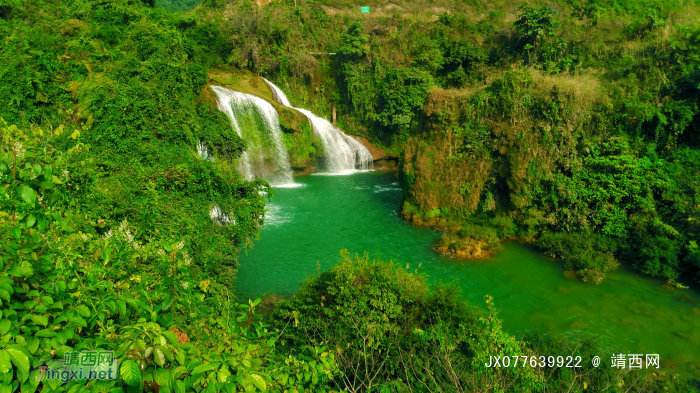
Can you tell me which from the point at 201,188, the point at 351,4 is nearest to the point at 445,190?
the point at 201,188

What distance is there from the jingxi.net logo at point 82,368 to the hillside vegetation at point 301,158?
48mm

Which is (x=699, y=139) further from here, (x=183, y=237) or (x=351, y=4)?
(x=351, y=4)

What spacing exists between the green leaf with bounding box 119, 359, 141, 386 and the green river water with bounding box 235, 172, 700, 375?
7.99 metres

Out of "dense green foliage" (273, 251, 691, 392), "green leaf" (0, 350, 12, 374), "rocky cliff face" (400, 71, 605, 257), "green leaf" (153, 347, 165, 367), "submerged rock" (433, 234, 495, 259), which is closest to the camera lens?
"green leaf" (0, 350, 12, 374)

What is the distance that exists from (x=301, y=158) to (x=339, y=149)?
2.77 metres

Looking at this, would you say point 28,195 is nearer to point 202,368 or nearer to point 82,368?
point 82,368

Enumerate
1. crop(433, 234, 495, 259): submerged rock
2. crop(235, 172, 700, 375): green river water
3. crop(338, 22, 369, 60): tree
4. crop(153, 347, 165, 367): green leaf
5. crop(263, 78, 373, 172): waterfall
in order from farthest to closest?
crop(338, 22, 369, 60): tree < crop(263, 78, 373, 172): waterfall < crop(433, 234, 495, 259): submerged rock < crop(235, 172, 700, 375): green river water < crop(153, 347, 165, 367): green leaf

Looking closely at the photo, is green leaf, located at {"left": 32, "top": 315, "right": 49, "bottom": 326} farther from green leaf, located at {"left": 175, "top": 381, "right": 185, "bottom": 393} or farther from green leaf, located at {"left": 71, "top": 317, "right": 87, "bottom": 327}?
green leaf, located at {"left": 175, "top": 381, "right": 185, "bottom": 393}

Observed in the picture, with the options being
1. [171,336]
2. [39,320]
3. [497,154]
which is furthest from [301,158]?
[171,336]

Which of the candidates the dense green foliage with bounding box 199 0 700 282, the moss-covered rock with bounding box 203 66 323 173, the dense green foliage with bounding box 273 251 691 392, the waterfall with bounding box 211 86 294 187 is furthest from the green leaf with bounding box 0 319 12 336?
the moss-covered rock with bounding box 203 66 323 173

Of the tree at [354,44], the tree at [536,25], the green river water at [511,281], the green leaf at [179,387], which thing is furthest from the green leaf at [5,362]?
the tree at [354,44]

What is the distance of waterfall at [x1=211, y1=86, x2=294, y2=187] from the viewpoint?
2239 cm

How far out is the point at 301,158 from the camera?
25.2 metres

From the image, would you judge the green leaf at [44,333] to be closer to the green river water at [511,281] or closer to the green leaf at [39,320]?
the green leaf at [39,320]
